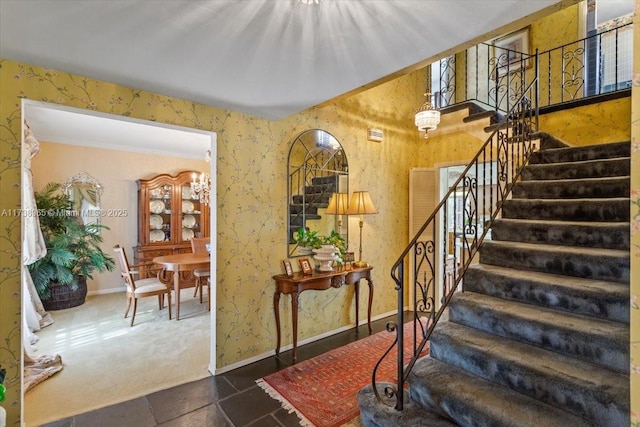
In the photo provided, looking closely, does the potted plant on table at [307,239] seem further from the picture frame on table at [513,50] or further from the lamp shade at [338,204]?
the picture frame on table at [513,50]

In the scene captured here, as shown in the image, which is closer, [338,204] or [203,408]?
[203,408]

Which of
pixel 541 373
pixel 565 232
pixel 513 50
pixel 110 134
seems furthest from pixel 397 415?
pixel 110 134

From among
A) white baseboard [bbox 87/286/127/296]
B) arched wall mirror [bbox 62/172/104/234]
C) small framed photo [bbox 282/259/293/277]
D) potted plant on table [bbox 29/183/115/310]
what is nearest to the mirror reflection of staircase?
small framed photo [bbox 282/259/293/277]

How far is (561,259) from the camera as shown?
212 cm

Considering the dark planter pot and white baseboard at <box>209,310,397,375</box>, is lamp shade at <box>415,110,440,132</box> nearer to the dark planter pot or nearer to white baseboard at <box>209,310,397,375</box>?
white baseboard at <box>209,310,397,375</box>

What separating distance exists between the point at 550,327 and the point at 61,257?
18.1 feet

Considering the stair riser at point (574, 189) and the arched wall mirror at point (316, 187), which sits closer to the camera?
the stair riser at point (574, 189)

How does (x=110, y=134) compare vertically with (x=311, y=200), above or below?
above

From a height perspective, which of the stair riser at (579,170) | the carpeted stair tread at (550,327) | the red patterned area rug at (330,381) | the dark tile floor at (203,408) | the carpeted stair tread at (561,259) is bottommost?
the dark tile floor at (203,408)

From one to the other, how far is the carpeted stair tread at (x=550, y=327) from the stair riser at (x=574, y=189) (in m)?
1.27

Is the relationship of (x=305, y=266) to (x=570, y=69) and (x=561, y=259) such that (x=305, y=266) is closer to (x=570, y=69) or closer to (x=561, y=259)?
(x=561, y=259)

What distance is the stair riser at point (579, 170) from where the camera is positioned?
2.64m

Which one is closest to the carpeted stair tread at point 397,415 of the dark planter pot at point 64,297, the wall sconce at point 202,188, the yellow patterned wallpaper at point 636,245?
the yellow patterned wallpaper at point 636,245

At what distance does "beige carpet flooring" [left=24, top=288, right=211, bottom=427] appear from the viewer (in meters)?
2.35
